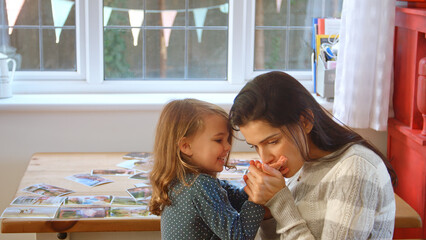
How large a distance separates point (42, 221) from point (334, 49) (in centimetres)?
166

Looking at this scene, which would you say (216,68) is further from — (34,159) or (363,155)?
(363,155)

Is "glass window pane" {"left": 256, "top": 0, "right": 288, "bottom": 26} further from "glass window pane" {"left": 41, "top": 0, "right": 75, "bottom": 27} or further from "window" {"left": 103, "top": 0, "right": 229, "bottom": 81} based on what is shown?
"glass window pane" {"left": 41, "top": 0, "right": 75, "bottom": 27}

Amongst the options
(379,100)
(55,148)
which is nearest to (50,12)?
(55,148)

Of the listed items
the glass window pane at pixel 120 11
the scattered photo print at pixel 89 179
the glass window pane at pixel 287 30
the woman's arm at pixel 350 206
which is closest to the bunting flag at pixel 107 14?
the glass window pane at pixel 120 11

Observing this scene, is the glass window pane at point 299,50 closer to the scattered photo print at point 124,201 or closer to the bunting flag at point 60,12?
the bunting flag at point 60,12

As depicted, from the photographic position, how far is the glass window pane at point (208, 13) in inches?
126

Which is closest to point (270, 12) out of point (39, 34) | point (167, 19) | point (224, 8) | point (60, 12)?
point (224, 8)

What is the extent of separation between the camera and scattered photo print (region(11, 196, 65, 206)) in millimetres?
2126

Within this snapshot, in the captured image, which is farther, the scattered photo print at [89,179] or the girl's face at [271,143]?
the scattered photo print at [89,179]

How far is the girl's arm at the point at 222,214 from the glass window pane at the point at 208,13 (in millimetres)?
1687

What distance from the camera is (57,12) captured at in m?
3.13

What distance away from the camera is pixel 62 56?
125 inches

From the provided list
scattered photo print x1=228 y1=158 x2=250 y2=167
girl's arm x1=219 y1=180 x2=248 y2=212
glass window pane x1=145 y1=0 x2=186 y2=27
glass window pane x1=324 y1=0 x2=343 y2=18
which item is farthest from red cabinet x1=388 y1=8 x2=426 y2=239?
glass window pane x1=145 y1=0 x2=186 y2=27

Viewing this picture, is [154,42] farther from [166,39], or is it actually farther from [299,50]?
[299,50]
